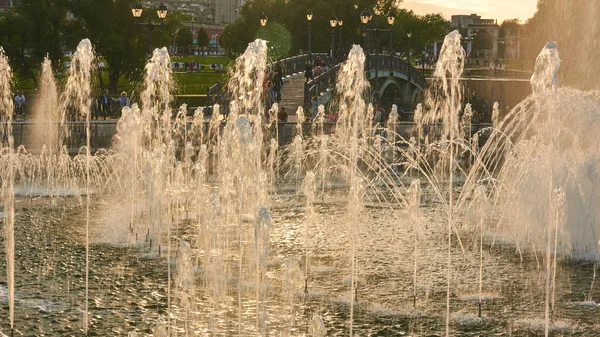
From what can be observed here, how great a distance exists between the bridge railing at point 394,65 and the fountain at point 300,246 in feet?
71.3

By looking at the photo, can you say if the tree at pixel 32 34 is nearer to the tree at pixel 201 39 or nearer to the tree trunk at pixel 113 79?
the tree trunk at pixel 113 79

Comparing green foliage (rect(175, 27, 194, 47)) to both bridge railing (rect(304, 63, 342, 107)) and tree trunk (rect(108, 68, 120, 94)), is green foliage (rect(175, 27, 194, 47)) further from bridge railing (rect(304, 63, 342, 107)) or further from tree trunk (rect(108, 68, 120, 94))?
bridge railing (rect(304, 63, 342, 107))

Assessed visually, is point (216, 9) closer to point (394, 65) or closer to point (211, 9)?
point (211, 9)

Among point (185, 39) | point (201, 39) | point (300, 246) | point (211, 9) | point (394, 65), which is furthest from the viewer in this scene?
point (211, 9)

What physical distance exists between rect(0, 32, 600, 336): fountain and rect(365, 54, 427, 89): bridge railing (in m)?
21.7

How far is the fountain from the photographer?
39.9 ft

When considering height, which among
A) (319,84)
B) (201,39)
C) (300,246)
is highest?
(201,39)

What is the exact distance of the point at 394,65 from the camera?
167 feet

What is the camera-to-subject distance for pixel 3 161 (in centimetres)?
2394

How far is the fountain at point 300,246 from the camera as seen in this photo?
1215 cm

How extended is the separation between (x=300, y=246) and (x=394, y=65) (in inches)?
1388

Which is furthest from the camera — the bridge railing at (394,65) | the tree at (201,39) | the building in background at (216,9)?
the building in background at (216,9)

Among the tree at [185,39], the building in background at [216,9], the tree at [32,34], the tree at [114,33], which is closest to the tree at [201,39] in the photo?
the tree at [185,39]

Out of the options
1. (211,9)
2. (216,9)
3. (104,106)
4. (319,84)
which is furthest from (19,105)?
(211,9)
